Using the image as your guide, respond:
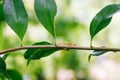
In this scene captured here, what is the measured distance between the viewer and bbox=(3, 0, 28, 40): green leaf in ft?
2.23

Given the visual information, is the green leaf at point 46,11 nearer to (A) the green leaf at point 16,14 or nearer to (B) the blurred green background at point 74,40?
(A) the green leaf at point 16,14

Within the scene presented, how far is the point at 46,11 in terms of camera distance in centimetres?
69

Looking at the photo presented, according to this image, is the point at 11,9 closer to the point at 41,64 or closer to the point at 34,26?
the point at 41,64

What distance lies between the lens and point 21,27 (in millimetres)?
706

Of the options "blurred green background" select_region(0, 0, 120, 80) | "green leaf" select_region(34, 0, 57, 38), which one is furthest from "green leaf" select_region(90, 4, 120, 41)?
"blurred green background" select_region(0, 0, 120, 80)

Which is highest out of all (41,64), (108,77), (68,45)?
(68,45)

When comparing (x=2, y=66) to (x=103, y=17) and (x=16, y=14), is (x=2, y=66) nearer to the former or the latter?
(x=16, y=14)

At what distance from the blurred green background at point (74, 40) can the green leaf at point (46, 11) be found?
1.76 metres

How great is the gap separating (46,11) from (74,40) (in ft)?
8.03

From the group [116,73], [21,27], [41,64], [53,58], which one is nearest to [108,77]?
[116,73]

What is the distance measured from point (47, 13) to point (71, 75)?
8.02 ft

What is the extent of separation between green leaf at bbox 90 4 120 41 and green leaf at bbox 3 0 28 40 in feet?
0.43

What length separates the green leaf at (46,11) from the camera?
2.23 feet

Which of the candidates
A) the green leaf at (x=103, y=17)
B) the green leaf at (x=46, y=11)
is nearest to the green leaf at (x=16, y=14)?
the green leaf at (x=46, y=11)
